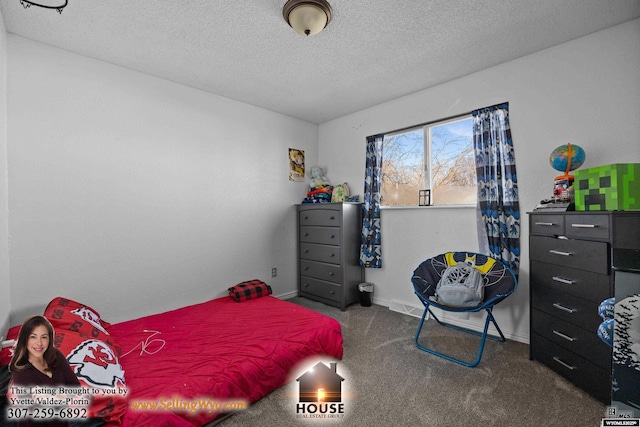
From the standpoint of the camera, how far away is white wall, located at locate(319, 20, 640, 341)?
207 centimetres

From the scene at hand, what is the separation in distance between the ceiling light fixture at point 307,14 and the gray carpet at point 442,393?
2485mm

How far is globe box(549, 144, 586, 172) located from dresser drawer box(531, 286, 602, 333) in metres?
0.95

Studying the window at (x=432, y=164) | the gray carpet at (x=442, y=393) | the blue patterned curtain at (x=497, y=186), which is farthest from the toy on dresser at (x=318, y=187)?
the gray carpet at (x=442, y=393)

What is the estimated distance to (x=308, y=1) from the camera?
1.73 m

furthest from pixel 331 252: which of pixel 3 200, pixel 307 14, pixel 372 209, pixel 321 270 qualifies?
pixel 3 200

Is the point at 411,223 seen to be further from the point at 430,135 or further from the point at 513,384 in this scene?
the point at 513,384

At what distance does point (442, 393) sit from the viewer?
5.96 feet

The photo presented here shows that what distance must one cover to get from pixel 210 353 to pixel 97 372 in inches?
25.0

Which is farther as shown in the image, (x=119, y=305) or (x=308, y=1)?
(x=119, y=305)

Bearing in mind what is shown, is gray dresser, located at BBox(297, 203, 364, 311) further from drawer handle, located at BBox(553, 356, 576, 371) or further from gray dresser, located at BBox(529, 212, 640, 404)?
drawer handle, located at BBox(553, 356, 576, 371)

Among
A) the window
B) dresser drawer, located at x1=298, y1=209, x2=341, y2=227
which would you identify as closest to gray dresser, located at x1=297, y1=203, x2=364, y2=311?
dresser drawer, located at x1=298, y1=209, x2=341, y2=227

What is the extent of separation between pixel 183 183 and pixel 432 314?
2997 mm

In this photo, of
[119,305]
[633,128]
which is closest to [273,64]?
[119,305]

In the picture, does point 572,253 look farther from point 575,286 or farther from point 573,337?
point 573,337
